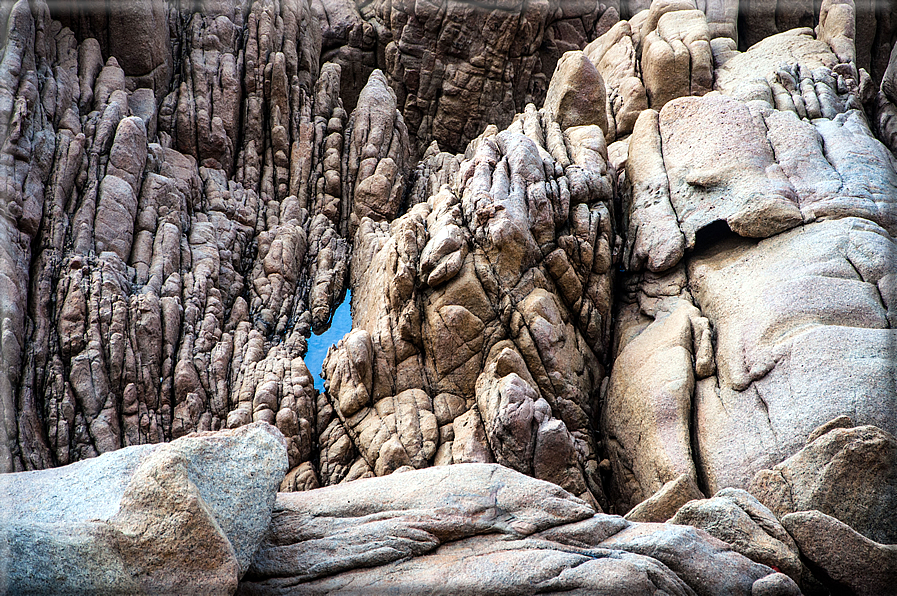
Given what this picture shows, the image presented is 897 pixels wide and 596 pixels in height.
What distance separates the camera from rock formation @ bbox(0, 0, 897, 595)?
899 cm

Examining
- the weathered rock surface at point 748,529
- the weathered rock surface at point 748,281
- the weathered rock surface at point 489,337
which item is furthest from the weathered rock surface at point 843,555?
the weathered rock surface at point 489,337

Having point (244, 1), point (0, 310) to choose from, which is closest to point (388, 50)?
point (244, 1)

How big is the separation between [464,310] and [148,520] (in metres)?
9.66

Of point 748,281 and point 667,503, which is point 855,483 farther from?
point 748,281

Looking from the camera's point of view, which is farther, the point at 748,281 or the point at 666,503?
the point at 748,281

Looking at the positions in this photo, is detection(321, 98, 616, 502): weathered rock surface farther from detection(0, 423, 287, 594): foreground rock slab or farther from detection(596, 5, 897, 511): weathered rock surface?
detection(0, 423, 287, 594): foreground rock slab

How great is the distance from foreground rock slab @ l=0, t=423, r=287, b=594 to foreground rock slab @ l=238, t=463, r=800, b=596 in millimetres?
780

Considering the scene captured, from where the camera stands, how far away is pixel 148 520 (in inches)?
297

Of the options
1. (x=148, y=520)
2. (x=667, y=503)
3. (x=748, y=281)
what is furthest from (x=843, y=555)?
(x=148, y=520)

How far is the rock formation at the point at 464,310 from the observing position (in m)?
8.99

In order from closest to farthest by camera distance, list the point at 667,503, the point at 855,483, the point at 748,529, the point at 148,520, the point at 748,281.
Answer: the point at 148,520
the point at 748,529
the point at 855,483
the point at 667,503
the point at 748,281

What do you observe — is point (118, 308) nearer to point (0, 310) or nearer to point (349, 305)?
point (0, 310)

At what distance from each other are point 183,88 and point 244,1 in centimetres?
462

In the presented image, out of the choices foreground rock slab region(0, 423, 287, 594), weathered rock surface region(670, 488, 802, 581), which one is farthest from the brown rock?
foreground rock slab region(0, 423, 287, 594)
